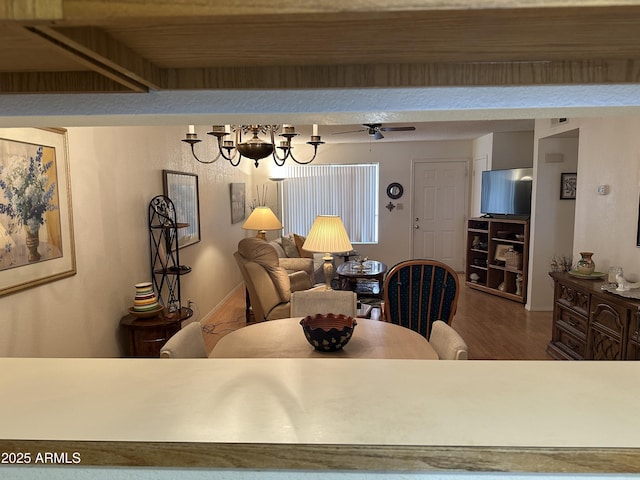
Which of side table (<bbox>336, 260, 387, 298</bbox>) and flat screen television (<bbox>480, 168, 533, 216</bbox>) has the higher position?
flat screen television (<bbox>480, 168, 533, 216</bbox>)

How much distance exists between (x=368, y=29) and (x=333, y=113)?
0.74ft

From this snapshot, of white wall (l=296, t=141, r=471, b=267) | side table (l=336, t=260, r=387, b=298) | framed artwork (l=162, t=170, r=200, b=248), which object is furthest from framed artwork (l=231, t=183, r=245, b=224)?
side table (l=336, t=260, r=387, b=298)

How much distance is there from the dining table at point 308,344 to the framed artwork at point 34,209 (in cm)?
100

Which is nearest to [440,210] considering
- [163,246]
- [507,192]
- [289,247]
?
[507,192]

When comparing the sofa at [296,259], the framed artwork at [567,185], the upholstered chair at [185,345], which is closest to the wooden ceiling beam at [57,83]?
the upholstered chair at [185,345]

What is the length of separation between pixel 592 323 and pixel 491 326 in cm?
154

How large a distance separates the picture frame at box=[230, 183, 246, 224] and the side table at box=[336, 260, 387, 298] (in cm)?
207

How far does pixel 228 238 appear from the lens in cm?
586

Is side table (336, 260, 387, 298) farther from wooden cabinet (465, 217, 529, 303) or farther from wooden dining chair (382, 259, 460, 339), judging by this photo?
wooden cabinet (465, 217, 529, 303)

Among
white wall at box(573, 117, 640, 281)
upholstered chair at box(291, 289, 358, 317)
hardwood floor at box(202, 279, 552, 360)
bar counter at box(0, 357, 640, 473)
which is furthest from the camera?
hardwood floor at box(202, 279, 552, 360)

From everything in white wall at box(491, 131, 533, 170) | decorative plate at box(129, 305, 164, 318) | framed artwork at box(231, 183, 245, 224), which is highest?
white wall at box(491, 131, 533, 170)

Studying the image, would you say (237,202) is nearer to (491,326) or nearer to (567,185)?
(491,326)

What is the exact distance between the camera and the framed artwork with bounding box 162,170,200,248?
3703 mm

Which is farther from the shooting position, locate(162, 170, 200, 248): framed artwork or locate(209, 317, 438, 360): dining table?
locate(162, 170, 200, 248): framed artwork
